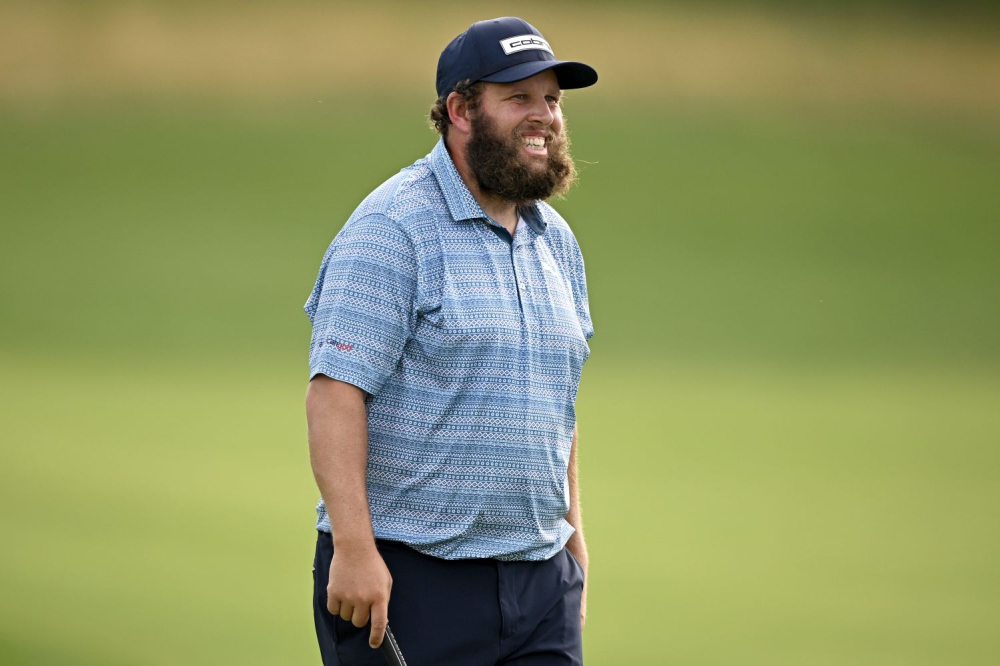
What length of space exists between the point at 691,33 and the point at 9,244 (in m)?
3.29

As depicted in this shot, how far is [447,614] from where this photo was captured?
1589 mm

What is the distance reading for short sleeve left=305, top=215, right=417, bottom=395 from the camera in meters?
1.51

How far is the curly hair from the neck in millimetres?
35

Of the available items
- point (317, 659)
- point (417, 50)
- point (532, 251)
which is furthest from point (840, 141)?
point (532, 251)

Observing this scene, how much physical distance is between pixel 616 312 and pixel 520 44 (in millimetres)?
3538

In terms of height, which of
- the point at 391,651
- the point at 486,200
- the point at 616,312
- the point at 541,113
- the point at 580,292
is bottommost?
the point at 391,651

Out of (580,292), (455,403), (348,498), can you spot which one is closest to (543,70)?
(580,292)

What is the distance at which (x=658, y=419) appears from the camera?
4477mm

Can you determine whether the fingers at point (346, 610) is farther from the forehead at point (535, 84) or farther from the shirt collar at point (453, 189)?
the forehead at point (535, 84)

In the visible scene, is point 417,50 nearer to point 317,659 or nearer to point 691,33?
point 691,33

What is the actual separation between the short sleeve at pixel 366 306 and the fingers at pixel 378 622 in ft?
0.86

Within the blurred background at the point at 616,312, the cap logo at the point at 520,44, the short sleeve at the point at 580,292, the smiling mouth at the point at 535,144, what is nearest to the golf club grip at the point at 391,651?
the short sleeve at the point at 580,292

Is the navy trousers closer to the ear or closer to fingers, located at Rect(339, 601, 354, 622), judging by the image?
fingers, located at Rect(339, 601, 354, 622)

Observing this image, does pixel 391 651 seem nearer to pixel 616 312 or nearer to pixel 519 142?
pixel 519 142
